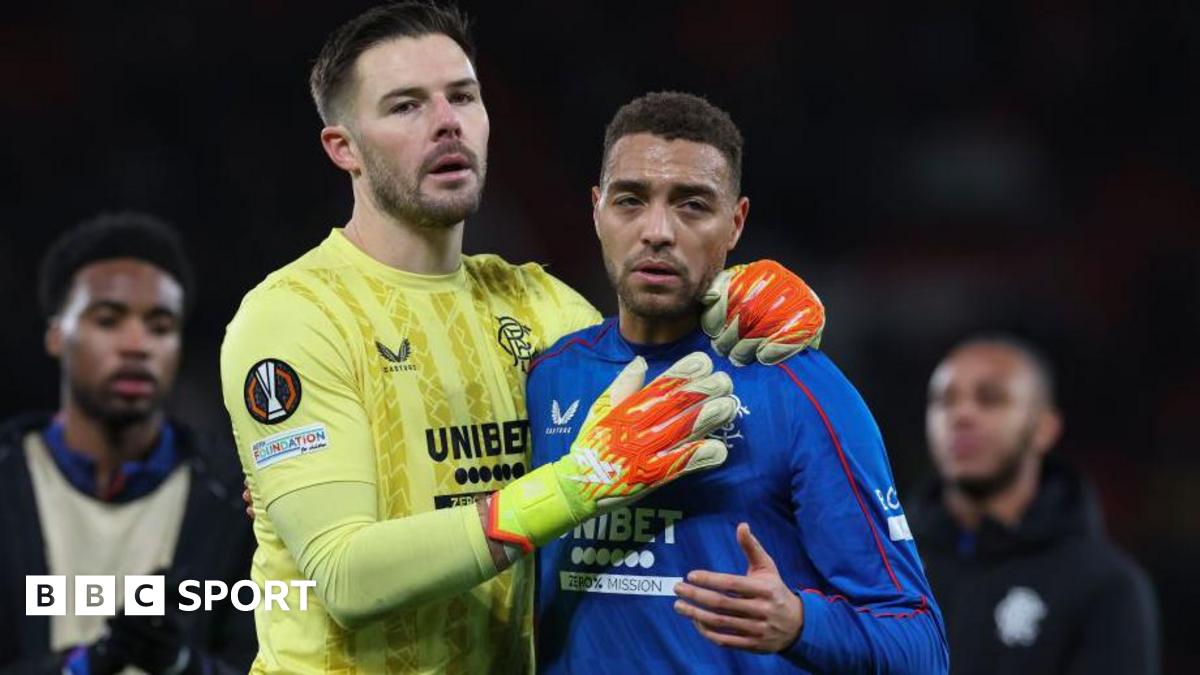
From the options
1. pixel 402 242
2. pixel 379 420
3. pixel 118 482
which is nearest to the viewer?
pixel 379 420

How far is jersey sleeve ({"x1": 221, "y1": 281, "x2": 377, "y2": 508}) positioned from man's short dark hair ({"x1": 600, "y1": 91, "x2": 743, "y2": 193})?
2.21 ft

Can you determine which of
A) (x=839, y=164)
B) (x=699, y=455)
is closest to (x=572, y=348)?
(x=699, y=455)

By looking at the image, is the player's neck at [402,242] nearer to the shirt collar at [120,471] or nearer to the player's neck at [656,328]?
the player's neck at [656,328]

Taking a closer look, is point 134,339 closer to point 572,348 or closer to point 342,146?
point 342,146

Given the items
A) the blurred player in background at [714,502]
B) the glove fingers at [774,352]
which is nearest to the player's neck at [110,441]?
the blurred player in background at [714,502]

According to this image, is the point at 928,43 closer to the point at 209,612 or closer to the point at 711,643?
the point at 209,612

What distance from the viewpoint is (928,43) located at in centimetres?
1069

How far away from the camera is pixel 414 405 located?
332 centimetres

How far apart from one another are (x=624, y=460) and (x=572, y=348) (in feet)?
1.84

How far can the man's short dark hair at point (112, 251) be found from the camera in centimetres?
588

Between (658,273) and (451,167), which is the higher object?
(451,167)

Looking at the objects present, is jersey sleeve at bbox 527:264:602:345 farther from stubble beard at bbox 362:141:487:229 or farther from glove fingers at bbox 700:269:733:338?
glove fingers at bbox 700:269:733:338

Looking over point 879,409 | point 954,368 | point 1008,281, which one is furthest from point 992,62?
point 954,368

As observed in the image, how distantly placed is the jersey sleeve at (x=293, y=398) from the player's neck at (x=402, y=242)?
281mm
